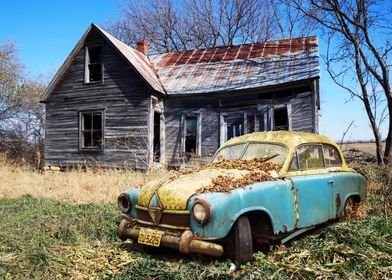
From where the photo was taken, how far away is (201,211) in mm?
3711

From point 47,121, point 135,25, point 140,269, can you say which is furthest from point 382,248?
point 135,25

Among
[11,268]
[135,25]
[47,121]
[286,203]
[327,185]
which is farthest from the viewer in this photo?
[135,25]

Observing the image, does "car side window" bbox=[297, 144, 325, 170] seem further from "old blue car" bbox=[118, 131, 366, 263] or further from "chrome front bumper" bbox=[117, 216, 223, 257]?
"chrome front bumper" bbox=[117, 216, 223, 257]

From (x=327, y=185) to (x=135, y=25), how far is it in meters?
32.0

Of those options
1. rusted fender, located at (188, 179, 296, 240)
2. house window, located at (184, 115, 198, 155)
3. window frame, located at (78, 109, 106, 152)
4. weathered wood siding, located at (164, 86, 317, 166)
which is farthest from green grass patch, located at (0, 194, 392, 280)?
window frame, located at (78, 109, 106, 152)

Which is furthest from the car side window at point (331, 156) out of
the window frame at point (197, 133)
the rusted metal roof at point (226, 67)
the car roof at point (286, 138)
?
the window frame at point (197, 133)

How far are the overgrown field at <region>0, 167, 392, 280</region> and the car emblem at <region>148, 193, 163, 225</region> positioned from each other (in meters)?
0.48

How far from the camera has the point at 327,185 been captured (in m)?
5.04

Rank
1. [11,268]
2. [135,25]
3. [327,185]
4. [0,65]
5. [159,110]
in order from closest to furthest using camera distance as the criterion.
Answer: [11,268] → [327,185] → [159,110] → [0,65] → [135,25]

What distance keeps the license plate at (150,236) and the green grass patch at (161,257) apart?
21 cm

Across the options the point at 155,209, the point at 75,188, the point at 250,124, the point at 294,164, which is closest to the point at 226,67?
the point at 250,124

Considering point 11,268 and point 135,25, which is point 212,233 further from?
point 135,25

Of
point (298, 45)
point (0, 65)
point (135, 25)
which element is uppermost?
point (135, 25)

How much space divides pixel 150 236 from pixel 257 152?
207cm
